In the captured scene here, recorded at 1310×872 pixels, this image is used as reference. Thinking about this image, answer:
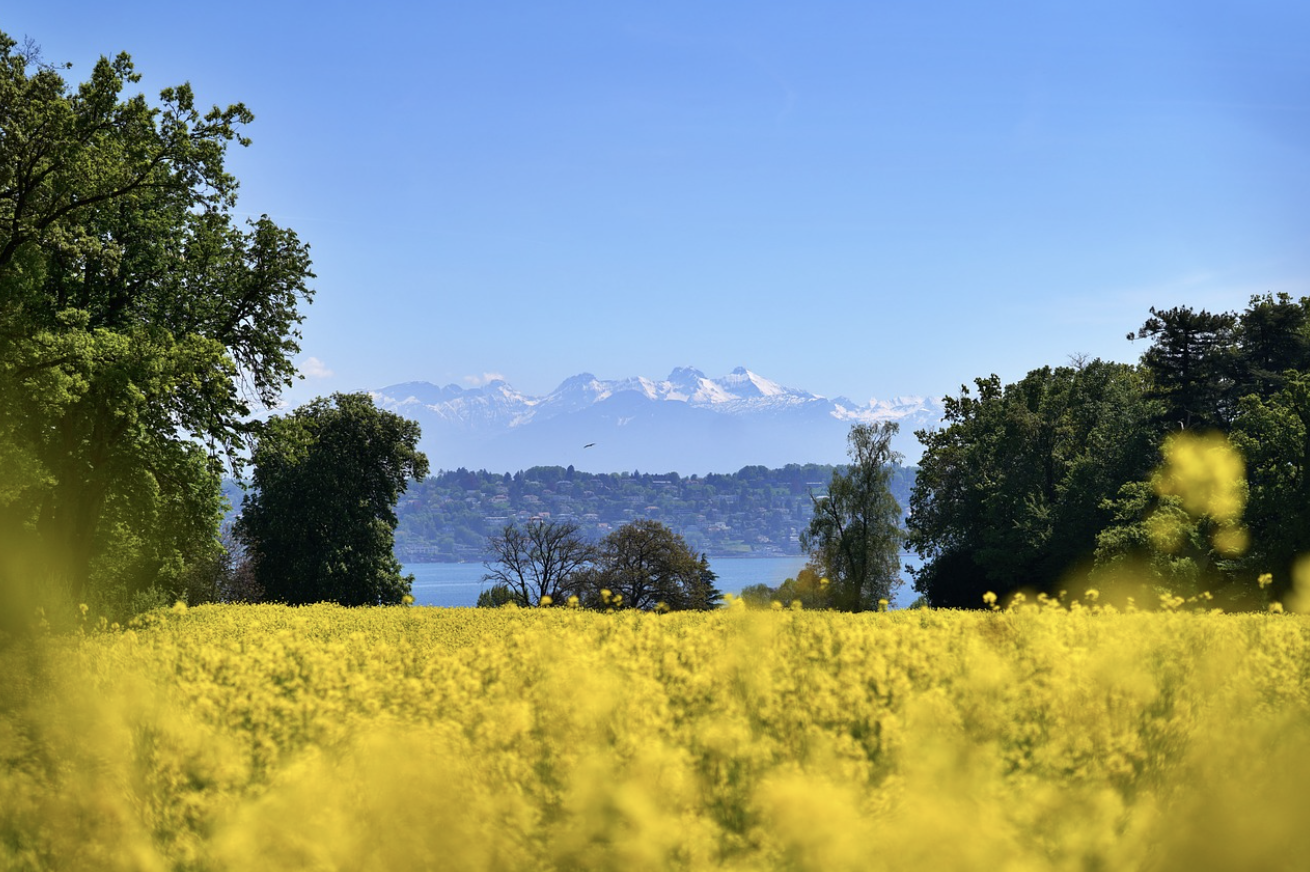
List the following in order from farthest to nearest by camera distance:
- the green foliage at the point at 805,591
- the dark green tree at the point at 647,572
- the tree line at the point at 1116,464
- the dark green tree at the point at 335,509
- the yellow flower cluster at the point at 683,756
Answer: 1. the dark green tree at the point at 647,572
2. the green foliage at the point at 805,591
3. the dark green tree at the point at 335,509
4. the tree line at the point at 1116,464
5. the yellow flower cluster at the point at 683,756

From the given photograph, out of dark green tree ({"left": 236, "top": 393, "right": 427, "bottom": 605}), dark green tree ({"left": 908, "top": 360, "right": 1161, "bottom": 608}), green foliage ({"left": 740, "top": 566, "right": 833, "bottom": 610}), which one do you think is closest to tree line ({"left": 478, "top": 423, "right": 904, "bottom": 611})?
green foliage ({"left": 740, "top": 566, "right": 833, "bottom": 610})

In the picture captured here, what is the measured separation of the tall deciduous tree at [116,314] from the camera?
25828mm

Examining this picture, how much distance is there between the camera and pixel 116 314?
103ft

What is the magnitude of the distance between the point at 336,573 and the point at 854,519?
110 ft

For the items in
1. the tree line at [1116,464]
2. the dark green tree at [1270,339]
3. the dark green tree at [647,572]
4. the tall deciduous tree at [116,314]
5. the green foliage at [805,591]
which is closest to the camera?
the tall deciduous tree at [116,314]

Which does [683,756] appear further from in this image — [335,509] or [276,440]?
[335,509]

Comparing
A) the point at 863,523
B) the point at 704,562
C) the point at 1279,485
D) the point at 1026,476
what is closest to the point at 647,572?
the point at 704,562

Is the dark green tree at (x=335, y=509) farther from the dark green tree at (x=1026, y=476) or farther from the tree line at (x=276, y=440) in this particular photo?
the dark green tree at (x=1026, y=476)

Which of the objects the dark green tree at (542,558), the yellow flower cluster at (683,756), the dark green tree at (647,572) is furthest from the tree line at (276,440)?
the dark green tree at (542,558)

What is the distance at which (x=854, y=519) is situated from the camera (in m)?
72.4

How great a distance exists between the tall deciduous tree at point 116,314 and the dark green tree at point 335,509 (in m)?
18.4

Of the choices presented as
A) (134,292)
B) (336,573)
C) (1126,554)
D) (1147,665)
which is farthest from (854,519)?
(1147,665)

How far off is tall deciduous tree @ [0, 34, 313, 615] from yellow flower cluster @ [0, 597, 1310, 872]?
16.7 meters

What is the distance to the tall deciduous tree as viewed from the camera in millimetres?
25828
